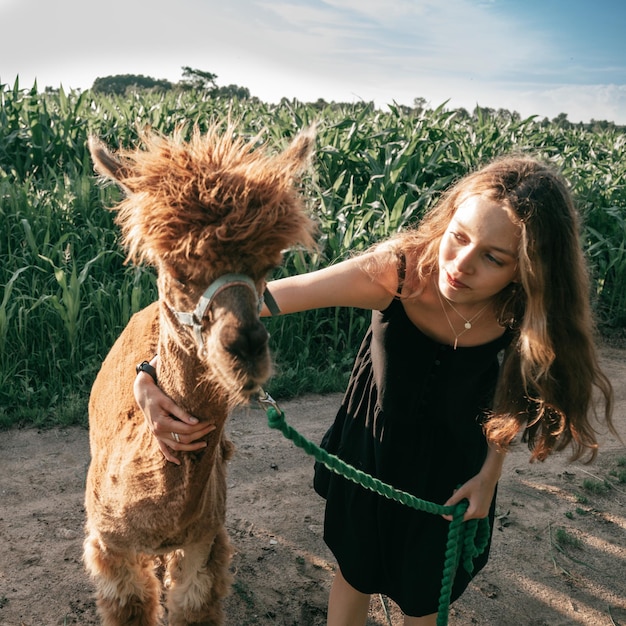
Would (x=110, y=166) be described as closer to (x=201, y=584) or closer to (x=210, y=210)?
(x=210, y=210)

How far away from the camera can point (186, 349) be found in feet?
6.63

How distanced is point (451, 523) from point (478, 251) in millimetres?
1030

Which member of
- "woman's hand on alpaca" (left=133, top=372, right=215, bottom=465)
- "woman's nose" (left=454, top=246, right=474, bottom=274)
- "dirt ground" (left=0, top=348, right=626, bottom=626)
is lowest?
"dirt ground" (left=0, top=348, right=626, bottom=626)

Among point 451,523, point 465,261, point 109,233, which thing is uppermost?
point 465,261

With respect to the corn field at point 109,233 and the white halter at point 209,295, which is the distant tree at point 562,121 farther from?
the white halter at point 209,295

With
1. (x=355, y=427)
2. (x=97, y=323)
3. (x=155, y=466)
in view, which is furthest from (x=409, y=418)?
(x=97, y=323)

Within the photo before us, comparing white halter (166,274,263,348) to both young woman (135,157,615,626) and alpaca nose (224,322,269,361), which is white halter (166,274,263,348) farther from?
young woman (135,157,615,626)

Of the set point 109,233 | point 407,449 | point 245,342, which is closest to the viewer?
point 245,342

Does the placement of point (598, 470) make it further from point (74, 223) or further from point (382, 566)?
point (74, 223)

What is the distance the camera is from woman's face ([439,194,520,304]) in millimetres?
2232

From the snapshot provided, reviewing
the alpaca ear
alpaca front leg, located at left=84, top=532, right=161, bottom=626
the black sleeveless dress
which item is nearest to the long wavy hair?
the black sleeveless dress

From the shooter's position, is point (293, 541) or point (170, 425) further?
point (293, 541)

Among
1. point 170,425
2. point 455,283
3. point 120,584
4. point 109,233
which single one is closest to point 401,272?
point 455,283

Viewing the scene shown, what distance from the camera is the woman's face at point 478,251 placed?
7.32 ft
